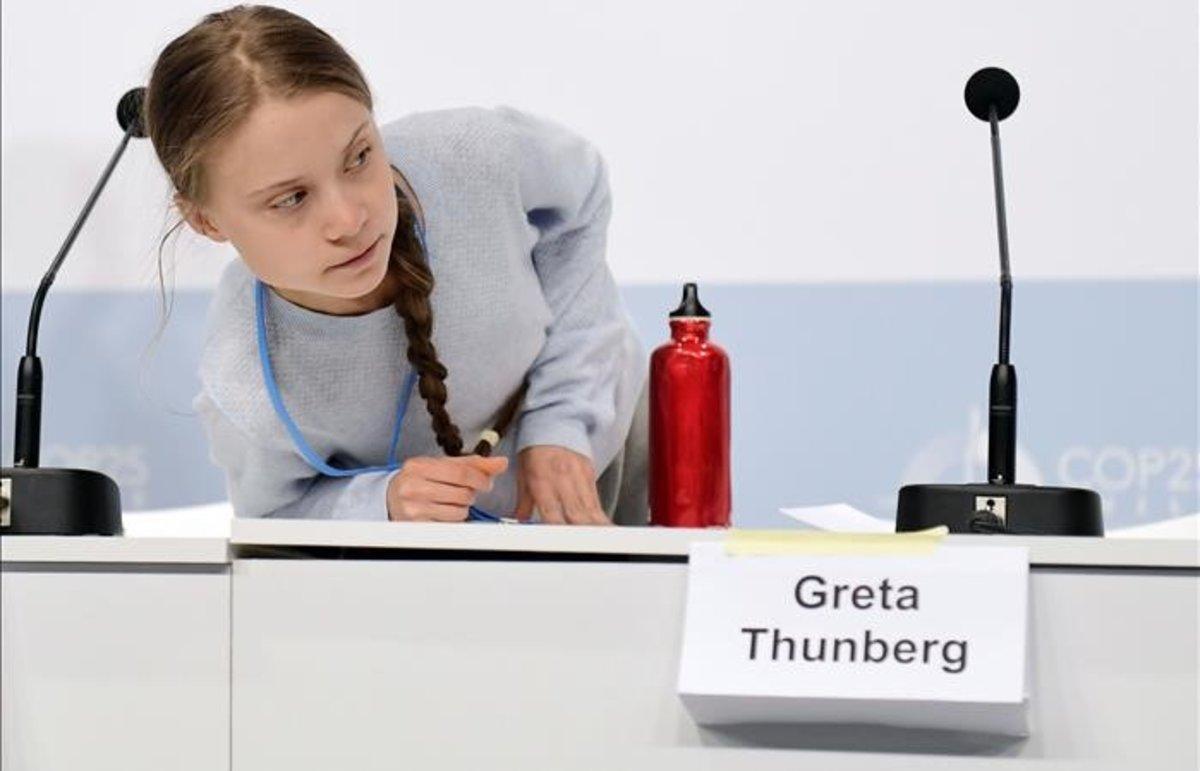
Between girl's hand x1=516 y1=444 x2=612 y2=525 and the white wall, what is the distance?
0.72 metres

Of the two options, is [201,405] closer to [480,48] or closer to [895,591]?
[895,591]

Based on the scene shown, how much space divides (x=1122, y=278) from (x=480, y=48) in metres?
0.81

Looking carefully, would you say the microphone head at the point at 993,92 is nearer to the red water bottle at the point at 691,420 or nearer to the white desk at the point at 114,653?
the red water bottle at the point at 691,420

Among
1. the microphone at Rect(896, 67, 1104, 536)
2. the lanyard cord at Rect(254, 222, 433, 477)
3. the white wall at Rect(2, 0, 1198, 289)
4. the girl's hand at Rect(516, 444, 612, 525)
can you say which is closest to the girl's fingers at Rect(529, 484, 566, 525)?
the girl's hand at Rect(516, 444, 612, 525)

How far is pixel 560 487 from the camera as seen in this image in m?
1.55

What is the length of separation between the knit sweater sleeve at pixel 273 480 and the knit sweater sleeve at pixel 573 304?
0.17 m

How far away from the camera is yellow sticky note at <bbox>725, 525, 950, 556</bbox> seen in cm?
108

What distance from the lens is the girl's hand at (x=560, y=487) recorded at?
Result: 1.53 meters

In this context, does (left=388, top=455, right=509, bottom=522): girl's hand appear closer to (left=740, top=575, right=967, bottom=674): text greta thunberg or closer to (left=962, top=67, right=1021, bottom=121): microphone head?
(left=740, top=575, right=967, bottom=674): text greta thunberg

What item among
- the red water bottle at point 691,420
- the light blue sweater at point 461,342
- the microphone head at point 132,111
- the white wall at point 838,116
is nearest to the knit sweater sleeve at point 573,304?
the light blue sweater at point 461,342

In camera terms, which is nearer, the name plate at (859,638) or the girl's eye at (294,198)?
the name plate at (859,638)

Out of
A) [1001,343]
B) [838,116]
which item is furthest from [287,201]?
[838,116]

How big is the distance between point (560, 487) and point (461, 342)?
152 mm

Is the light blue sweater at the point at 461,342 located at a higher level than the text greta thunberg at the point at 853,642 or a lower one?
higher
